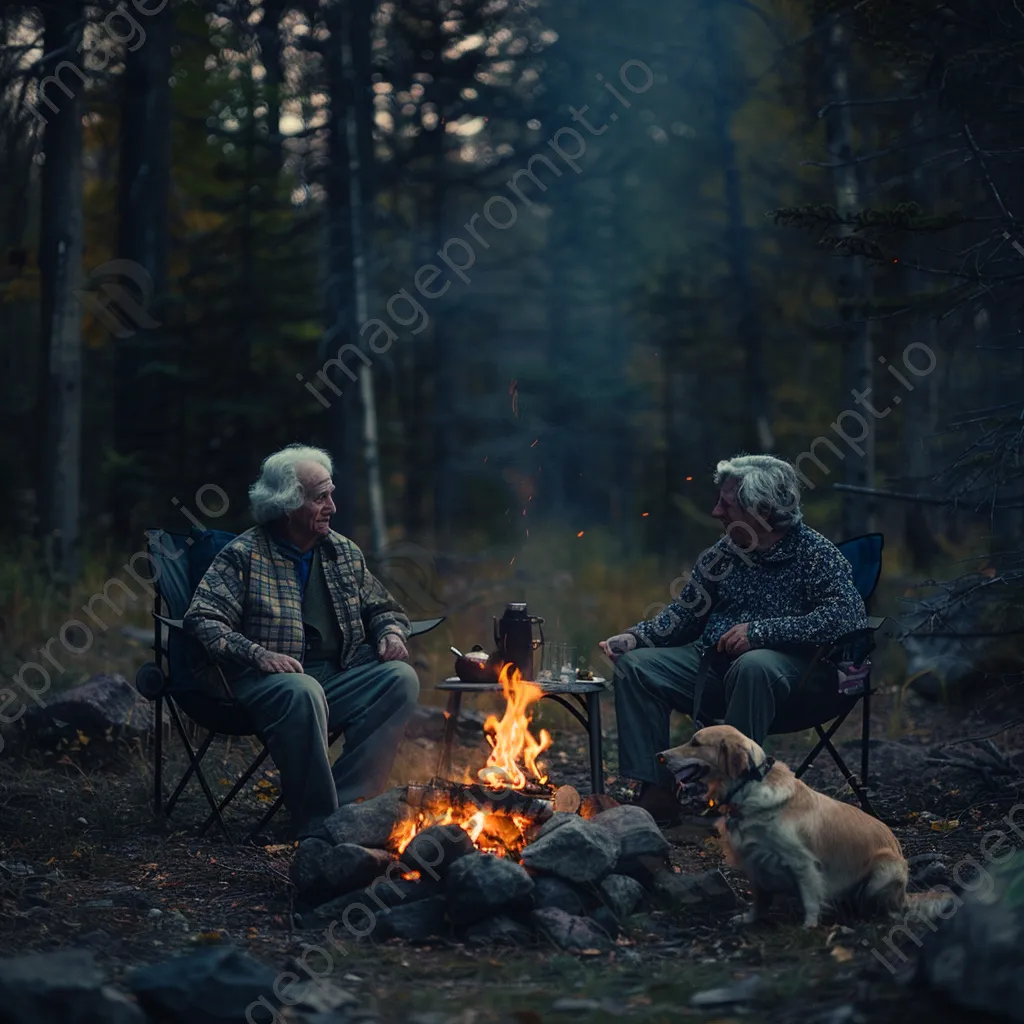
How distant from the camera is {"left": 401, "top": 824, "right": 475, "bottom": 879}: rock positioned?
4.22 meters

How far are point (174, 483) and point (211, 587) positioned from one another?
7932 mm

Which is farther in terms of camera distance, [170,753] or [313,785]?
[170,753]

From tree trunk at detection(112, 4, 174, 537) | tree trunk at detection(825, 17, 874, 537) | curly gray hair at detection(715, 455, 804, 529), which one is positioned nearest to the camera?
curly gray hair at detection(715, 455, 804, 529)

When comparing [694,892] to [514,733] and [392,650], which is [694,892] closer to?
[514,733]

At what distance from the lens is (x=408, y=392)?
67.6 feet

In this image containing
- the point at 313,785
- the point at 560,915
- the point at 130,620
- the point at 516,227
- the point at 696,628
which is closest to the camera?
the point at 560,915

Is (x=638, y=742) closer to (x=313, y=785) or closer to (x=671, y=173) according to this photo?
(x=313, y=785)

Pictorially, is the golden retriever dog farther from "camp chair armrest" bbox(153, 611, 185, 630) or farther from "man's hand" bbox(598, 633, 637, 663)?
"camp chair armrest" bbox(153, 611, 185, 630)

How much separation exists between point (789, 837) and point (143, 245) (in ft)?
32.3

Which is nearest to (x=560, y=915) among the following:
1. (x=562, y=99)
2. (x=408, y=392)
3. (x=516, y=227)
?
(x=562, y=99)

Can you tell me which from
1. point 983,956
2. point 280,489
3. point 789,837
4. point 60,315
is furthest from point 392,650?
point 60,315

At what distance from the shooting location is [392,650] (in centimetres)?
536

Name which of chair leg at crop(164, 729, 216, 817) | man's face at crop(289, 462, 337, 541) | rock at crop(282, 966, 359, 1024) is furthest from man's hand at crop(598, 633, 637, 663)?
rock at crop(282, 966, 359, 1024)

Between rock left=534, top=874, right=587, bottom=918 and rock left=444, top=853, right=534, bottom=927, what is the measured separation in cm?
5
